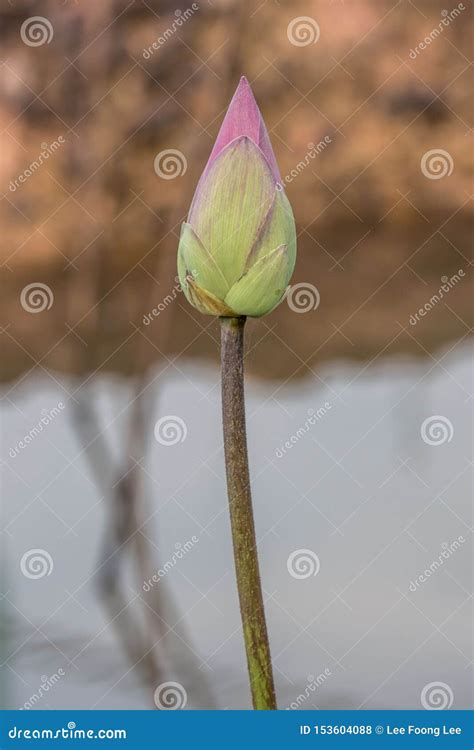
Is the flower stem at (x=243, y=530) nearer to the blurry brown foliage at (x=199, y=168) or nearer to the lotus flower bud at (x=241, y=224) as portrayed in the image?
A: the lotus flower bud at (x=241, y=224)

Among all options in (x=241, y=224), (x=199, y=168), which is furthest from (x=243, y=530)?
(x=199, y=168)

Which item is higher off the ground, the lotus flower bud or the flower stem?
the lotus flower bud

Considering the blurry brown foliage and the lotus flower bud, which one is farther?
the blurry brown foliage

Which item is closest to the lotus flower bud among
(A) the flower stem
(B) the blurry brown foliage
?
(A) the flower stem

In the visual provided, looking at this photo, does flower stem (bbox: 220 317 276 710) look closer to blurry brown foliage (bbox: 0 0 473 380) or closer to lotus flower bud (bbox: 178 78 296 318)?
lotus flower bud (bbox: 178 78 296 318)

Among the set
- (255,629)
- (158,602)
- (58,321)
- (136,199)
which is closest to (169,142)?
(136,199)

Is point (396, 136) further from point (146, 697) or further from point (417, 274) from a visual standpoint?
point (146, 697)
